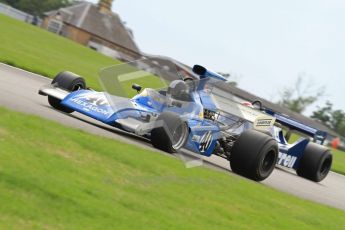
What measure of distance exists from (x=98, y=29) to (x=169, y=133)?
64145 millimetres

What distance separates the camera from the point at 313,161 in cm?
1339

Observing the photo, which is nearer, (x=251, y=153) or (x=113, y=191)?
(x=113, y=191)

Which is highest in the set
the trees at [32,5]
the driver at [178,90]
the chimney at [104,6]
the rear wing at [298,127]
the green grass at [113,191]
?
the chimney at [104,6]

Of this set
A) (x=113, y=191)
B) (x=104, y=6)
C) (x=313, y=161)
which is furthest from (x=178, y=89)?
(x=104, y=6)

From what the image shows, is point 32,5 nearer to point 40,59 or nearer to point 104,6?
point 104,6

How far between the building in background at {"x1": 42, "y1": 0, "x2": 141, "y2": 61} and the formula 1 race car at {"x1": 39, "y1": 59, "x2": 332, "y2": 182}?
59.8 metres

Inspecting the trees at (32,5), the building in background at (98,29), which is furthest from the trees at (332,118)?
the trees at (32,5)

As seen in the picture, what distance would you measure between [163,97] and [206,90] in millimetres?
912

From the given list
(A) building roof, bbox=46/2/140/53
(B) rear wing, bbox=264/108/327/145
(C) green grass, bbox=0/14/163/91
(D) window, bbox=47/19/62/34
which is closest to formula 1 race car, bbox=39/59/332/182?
(C) green grass, bbox=0/14/163/91

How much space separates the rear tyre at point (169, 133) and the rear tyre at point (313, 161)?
13.7 feet

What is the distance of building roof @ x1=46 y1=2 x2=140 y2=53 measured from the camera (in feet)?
238

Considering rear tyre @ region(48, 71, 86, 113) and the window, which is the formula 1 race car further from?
the window

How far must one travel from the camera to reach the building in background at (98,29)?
72375 millimetres

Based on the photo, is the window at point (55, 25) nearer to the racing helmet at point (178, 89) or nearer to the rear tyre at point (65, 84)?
the rear tyre at point (65, 84)
